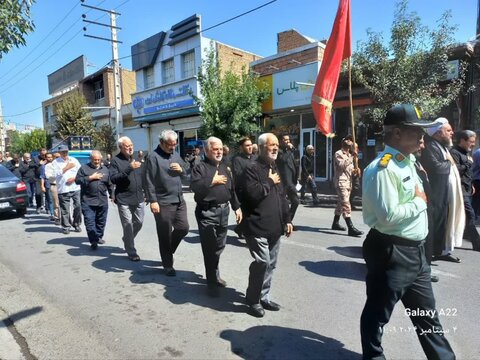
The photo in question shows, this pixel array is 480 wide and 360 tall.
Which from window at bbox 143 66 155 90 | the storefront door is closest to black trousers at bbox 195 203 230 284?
Answer: the storefront door

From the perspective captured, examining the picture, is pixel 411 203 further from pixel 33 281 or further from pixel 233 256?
pixel 33 281

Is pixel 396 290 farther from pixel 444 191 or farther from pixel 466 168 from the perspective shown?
pixel 466 168

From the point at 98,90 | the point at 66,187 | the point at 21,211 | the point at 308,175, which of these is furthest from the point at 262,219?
the point at 98,90

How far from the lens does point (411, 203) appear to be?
228 centimetres

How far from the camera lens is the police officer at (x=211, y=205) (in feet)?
13.1

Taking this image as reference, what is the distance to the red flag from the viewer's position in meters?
8.16

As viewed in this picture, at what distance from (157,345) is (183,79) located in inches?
731

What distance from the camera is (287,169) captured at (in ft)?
22.5

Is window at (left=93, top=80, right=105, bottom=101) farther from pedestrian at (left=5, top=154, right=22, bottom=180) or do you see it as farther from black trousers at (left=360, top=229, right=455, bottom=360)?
black trousers at (left=360, top=229, right=455, bottom=360)

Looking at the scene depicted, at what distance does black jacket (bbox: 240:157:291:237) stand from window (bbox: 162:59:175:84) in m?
20.2

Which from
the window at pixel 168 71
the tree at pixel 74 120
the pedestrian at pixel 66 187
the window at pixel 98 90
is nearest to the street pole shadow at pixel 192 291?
the pedestrian at pixel 66 187

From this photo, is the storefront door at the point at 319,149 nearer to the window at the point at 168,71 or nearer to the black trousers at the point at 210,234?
the window at the point at 168,71

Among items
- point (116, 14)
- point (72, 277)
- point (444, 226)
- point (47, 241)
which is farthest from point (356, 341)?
point (116, 14)

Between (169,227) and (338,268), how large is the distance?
2.35 metres
